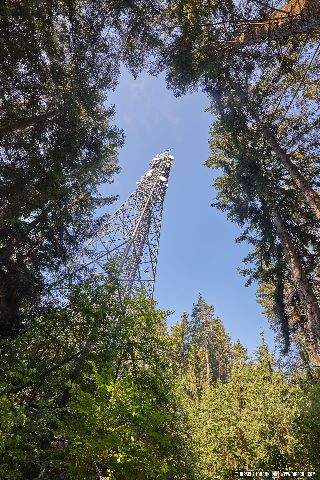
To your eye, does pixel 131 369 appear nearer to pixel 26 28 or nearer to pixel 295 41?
pixel 26 28

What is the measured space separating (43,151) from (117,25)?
394cm

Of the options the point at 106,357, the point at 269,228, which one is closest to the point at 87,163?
the point at 106,357

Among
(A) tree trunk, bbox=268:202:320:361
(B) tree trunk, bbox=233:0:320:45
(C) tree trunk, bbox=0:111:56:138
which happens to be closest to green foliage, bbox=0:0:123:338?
(C) tree trunk, bbox=0:111:56:138

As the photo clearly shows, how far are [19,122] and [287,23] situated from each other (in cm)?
643

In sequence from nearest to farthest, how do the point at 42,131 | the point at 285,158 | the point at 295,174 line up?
the point at 42,131 < the point at 295,174 < the point at 285,158

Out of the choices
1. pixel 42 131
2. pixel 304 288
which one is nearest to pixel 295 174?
pixel 304 288

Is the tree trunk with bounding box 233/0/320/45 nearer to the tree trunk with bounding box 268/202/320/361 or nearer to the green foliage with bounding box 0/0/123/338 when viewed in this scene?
the green foliage with bounding box 0/0/123/338

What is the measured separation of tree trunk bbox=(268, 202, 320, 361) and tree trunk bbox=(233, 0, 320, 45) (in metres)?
4.84

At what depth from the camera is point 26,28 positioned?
713 centimetres

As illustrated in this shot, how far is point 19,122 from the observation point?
769 centimetres

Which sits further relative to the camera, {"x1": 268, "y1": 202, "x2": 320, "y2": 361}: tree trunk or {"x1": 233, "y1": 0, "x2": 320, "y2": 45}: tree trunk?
{"x1": 268, "y1": 202, "x2": 320, "y2": 361}: tree trunk

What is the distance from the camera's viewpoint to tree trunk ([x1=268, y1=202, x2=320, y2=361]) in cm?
830

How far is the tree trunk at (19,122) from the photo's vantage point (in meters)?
7.46

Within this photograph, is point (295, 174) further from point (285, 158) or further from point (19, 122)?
point (19, 122)
